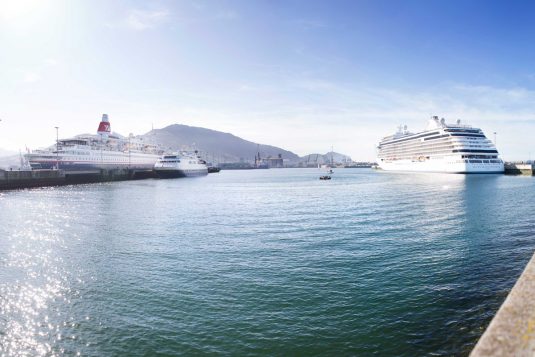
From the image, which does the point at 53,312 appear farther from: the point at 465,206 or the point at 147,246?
the point at 465,206

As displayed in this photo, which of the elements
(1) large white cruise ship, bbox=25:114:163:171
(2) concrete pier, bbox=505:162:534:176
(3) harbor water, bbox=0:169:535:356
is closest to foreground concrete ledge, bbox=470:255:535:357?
(3) harbor water, bbox=0:169:535:356

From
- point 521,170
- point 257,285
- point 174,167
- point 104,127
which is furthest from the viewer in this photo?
point 104,127

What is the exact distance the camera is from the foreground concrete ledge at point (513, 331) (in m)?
3.59

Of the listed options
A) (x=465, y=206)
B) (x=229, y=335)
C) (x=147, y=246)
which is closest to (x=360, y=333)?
(x=229, y=335)

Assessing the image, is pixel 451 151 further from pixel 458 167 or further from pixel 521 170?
pixel 521 170

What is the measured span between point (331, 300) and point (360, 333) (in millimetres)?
2257

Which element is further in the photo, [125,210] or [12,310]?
[125,210]

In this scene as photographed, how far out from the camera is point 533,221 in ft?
85.6

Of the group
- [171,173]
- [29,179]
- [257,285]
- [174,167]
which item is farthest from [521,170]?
[29,179]

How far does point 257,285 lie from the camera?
1320cm

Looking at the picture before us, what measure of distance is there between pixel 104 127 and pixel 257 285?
133144mm

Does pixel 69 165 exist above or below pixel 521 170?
above

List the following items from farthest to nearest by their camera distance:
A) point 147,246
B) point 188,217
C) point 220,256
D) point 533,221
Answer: point 188,217
point 533,221
point 147,246
point 220,256

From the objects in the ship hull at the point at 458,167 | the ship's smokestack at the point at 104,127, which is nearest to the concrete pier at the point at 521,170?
the ship hull at the point at 458,167
